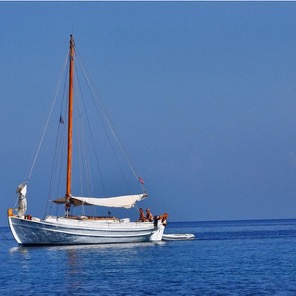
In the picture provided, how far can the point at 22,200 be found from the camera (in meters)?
65.5

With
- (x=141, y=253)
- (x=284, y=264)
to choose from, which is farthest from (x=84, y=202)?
(x=284, y=264)

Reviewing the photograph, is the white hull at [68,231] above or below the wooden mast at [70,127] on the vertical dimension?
below

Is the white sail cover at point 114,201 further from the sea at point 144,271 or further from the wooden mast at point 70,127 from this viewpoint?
the sea at point 144,271

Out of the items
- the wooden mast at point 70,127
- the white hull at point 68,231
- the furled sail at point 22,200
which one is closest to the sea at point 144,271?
the white hull at point 68,231

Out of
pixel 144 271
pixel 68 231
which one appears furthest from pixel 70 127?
pixel 144 271

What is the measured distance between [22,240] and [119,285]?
2914 centimetres

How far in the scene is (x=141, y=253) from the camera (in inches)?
2392

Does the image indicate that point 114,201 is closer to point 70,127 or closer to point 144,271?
point 70,127

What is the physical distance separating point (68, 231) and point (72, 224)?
71 cm

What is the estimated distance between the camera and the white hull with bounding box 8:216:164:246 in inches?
2534

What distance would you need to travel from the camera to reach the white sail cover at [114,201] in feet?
228

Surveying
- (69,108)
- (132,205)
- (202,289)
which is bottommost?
(202,289)

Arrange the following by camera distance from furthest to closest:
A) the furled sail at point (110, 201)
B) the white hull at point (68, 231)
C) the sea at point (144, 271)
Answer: the furled sail at point (110, 201)
the white hull at point (68, 231)
the sea at point (144, 271)

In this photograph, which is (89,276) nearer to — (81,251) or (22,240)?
(81,251)
